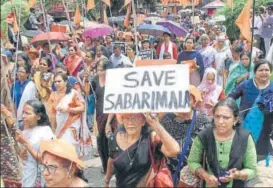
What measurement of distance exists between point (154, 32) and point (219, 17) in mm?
6500

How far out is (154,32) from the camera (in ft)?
45.6

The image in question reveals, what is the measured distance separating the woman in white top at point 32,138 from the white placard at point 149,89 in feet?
2.59

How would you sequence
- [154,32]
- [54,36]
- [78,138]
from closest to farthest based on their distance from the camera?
[78,138]
[54,36]
[154,32]

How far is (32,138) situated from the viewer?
467 cm

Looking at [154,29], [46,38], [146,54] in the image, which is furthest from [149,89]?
[154,29]

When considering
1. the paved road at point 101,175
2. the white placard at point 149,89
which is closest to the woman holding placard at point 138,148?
the white placard at point 149,89

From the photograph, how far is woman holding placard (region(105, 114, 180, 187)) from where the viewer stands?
397 cm

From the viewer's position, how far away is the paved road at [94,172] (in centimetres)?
681

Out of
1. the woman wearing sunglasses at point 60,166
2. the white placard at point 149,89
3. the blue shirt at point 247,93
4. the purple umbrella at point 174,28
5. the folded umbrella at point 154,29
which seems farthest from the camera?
the purple umbrella at point 174,28

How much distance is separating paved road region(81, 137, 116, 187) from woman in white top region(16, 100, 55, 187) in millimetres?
1739

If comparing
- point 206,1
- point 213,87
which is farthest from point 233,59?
point 206,1

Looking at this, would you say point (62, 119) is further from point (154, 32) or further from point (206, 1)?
point (206, 1)

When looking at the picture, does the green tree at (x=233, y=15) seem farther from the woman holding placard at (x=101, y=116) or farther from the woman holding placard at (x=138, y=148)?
the woman holding placard at (x=138, y=148)

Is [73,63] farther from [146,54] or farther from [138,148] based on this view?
[138,148]
